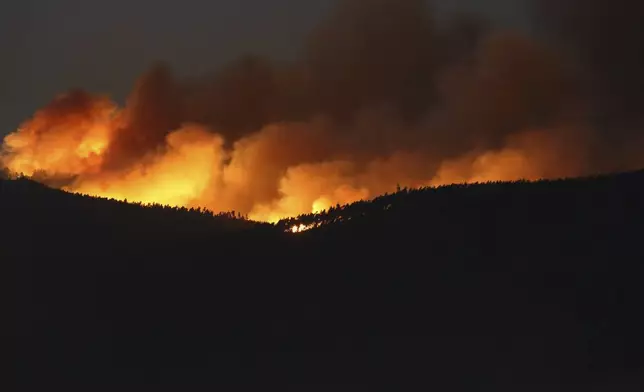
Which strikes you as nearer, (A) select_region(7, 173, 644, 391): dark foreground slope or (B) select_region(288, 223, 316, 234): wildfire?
(A) select_region(7, 173, 644, 391): dark foreground slope

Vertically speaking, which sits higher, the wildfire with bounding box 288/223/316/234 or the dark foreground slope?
the wildfire with bounding box 288/223/316/234

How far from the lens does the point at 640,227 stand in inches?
805

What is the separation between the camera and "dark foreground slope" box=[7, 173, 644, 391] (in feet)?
56.1

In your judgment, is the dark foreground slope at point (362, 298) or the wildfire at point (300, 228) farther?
the wildfire at point (300, 228)

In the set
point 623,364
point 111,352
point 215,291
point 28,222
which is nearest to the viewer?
point 623,364

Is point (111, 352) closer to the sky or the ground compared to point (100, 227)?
closer to the ground

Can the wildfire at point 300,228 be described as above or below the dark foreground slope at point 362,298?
above

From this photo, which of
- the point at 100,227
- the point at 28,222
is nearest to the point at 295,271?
the point at 100,227

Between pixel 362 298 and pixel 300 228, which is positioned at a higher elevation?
pixel 300 228

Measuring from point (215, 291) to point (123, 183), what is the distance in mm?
21402

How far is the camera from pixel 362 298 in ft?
65.2

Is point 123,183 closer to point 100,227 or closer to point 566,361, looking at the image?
point 100,227

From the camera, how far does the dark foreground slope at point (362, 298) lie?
1711cm

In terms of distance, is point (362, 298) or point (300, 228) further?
point (300, 228)
